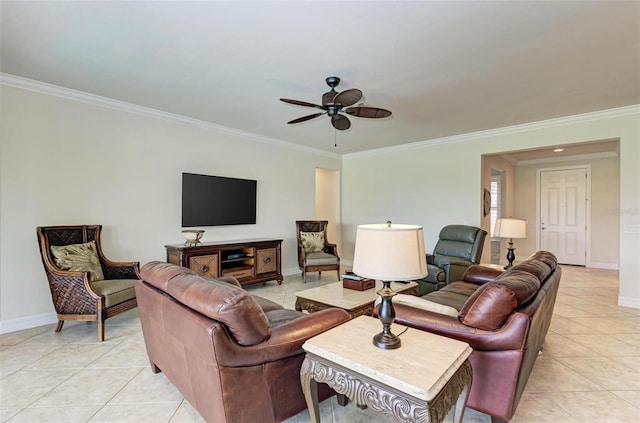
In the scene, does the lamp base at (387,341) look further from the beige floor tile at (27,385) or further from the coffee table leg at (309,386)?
the beige floor tile at (27,385)

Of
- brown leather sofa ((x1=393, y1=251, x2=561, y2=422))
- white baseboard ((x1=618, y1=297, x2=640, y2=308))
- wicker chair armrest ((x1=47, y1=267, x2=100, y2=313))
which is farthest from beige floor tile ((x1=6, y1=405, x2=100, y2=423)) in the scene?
white baseboard ((x1=618, y1=297, x2=640, y2=308))

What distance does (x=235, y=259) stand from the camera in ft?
14.8

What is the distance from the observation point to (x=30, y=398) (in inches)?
78.7

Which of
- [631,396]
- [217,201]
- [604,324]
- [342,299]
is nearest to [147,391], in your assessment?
[342,299]

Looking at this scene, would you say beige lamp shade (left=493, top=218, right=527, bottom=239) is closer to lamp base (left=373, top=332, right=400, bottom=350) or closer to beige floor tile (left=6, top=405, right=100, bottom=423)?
lamp base (left=373, top=332, right=400, bottom=350)

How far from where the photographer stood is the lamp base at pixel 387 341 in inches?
56.6

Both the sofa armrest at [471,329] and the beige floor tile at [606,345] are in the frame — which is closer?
the sofa armrest at [471,329]

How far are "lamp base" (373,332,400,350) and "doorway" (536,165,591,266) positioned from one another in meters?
7.41

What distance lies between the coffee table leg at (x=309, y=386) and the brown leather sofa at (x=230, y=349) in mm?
99

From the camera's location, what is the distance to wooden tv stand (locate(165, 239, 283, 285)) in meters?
4.00

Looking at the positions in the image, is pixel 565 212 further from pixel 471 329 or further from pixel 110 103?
pixel 110 103

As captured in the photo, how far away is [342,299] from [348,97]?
1.80 meters

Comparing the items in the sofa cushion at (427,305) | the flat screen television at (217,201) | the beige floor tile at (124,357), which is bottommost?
the beige floor tile at (124,357)


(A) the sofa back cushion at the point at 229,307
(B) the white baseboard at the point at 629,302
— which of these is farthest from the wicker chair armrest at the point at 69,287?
(B) the white baseboard at the point at 629,302
